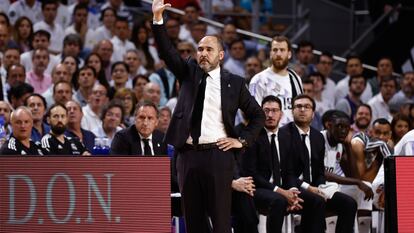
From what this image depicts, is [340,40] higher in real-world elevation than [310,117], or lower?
higher

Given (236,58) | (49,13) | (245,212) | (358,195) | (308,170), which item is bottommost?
(245,212)

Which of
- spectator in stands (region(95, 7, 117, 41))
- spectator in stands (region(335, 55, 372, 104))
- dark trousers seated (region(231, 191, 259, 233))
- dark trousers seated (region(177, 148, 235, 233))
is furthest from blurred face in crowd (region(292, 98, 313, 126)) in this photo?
spectator in stands (region(95, 7, 117, 41))

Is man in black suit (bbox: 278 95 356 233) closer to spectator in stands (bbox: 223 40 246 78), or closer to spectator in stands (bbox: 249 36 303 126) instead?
spectator in stands (bbox: 249 36 303 126)

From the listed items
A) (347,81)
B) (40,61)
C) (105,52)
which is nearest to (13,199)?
(40,61)

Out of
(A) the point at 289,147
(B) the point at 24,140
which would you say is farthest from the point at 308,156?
(B) the point at 24,140

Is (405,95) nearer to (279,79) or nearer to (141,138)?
(279,79)

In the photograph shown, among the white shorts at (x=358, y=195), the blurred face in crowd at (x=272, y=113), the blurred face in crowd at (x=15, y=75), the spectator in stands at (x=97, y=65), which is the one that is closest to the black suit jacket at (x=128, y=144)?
the blurred face in crowd at (x=272, y=113)

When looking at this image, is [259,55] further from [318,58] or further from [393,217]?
[393,217]

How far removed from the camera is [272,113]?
35.6 ft

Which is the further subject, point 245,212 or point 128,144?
point 128,144

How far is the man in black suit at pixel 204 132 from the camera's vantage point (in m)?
Answer: 8.57

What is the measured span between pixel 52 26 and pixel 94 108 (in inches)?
114

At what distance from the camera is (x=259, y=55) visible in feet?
53.5

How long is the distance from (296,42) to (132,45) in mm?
3098
